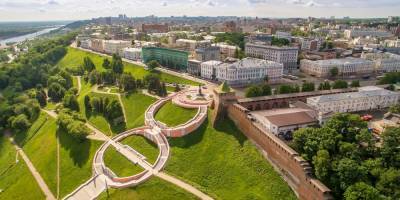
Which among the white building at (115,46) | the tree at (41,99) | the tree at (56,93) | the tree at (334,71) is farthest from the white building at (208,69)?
the white building at (115,46)

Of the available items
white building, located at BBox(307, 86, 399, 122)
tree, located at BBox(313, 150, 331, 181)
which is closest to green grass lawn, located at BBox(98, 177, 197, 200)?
tree, located at BBox(313, 150, 331, 181)

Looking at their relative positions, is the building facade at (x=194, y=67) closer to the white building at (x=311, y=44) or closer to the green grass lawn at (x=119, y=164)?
the green grass lawn at (x=119, y=164)

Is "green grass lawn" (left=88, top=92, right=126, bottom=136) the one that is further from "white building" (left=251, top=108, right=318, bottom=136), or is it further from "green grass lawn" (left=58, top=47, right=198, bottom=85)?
"white building" (left=251, top=108, right=318, bottom=136)

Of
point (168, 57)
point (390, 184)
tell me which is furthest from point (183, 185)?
point (168, 57)

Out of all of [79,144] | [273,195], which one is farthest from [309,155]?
[79,144]

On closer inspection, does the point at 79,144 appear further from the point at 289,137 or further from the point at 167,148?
the point at 289,137

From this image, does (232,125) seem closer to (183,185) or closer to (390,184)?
(183,185)
